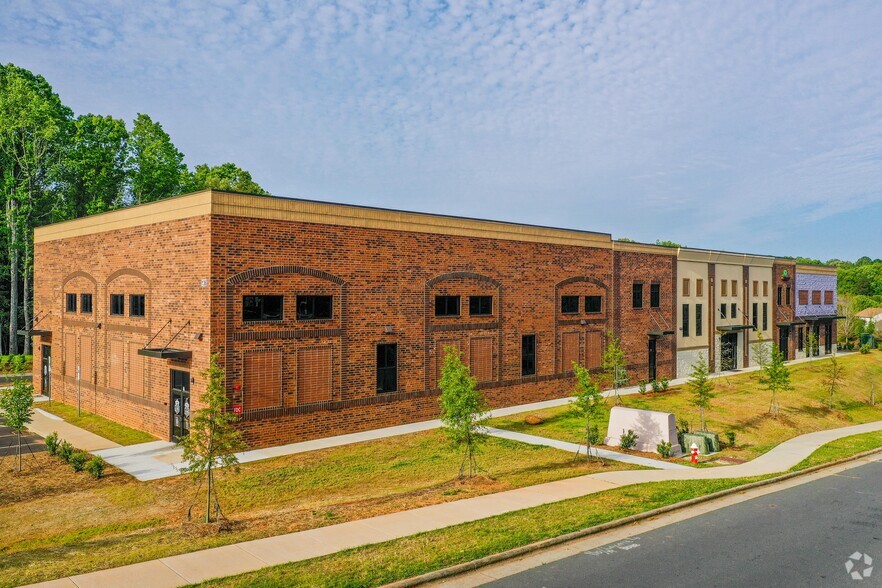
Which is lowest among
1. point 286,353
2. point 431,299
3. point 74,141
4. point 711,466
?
point 711,466

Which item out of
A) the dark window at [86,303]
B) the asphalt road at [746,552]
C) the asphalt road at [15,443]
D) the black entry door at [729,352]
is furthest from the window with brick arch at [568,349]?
the asphalt road at [15,443]

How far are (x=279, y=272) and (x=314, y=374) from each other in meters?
4.17

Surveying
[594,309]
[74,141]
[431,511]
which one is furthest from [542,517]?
[74,141]

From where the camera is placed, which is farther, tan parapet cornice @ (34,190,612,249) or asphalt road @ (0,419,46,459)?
asphalt road @ (0,419,46,459)

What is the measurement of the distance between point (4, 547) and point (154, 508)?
10.7 feet

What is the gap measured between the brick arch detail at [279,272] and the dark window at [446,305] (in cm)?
538

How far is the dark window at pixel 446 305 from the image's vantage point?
1104 inches

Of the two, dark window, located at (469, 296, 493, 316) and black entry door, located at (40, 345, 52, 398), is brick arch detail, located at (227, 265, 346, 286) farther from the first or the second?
black entry door, located at (40, 345, 52, 398)

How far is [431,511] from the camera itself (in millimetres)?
14375

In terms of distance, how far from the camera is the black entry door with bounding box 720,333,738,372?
46562mm

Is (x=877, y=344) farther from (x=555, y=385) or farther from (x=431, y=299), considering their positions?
(x=431, y=299)

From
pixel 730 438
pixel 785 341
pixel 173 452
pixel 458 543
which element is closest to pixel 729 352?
pixel 785 341

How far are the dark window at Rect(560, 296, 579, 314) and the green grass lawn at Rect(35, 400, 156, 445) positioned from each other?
2181cm

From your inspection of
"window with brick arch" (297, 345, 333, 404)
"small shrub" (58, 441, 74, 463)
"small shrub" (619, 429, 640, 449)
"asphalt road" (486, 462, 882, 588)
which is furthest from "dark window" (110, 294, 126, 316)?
"asphalt road" (486, 462, 882, 588)
